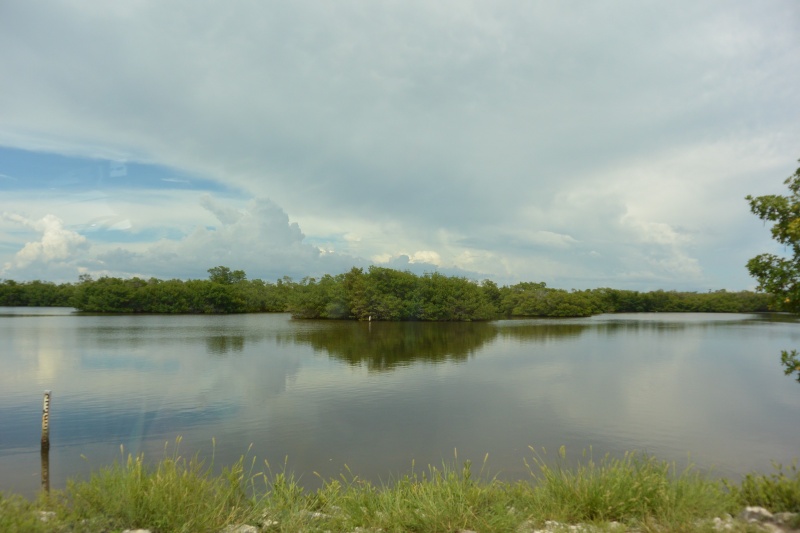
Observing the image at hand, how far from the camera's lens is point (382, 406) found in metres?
15.3

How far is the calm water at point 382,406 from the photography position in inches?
432

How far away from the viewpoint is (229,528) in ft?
15.7

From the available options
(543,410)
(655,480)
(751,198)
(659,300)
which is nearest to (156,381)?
(543,410)

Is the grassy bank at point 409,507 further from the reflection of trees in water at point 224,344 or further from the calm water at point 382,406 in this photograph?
the reflection of trees in water at point 224,344

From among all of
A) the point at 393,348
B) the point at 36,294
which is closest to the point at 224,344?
the point at 393,348

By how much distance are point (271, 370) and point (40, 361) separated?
450 inches

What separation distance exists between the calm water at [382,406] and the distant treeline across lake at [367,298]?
35.0 metres

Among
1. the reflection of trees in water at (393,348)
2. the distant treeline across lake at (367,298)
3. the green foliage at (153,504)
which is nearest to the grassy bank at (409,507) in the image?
the green foliage at (153,504)

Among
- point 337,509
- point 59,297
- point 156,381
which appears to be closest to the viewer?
point 337,509

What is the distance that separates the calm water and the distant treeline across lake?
35.0m

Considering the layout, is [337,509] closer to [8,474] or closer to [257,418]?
[8,474]

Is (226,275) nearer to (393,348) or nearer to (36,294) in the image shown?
(36,294)

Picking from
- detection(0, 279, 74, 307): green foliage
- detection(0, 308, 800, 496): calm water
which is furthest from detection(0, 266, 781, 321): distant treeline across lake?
detection(0, 308, 800, 496): calm water

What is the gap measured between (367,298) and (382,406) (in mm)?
49109
